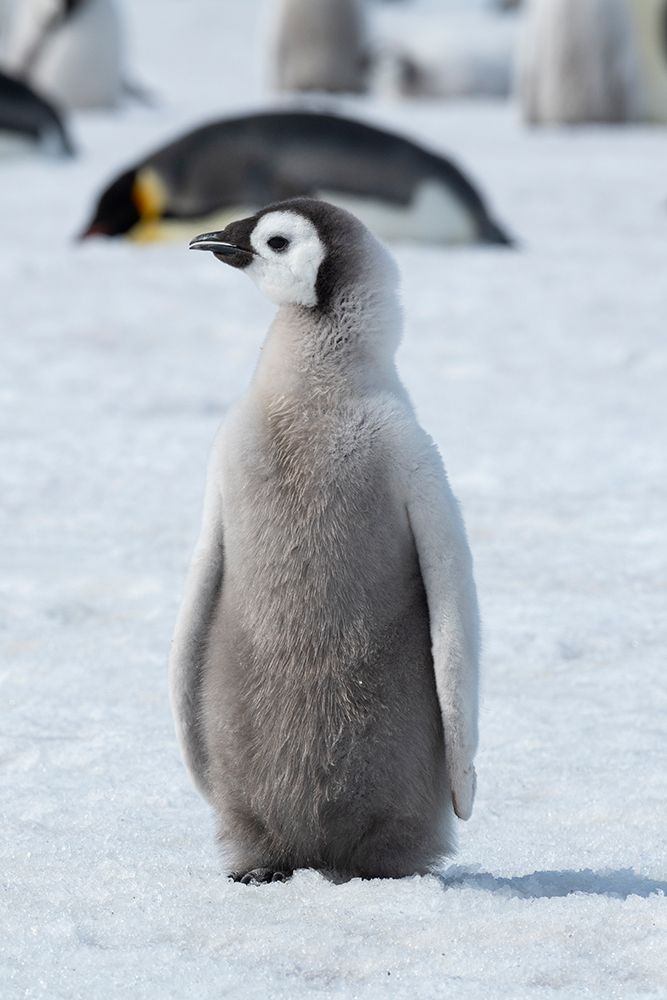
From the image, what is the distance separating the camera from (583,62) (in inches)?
474

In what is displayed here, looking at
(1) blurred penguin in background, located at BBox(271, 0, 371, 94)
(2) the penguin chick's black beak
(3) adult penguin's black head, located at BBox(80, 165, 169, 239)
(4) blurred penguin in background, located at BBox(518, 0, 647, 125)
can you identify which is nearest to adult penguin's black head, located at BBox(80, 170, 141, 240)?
(3) adult penguin's black head, located at BBox(80, 165, 169, 239)

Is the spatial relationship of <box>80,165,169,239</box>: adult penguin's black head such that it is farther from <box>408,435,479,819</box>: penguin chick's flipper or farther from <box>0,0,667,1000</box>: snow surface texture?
<box>408,435,479,819</box>: penguin chick's flipper

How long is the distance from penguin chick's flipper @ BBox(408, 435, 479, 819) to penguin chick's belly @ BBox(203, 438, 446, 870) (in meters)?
0.03

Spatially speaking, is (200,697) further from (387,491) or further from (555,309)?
(555,309)

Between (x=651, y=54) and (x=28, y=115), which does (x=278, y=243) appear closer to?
(x=28, y=115)

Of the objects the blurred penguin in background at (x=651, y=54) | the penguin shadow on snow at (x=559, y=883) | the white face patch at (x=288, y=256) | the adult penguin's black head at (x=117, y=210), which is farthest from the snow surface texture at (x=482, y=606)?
the blurred penguin in background at (x=651, y=54)

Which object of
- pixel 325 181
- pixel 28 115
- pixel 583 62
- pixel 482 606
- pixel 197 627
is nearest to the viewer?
pixel 197 627

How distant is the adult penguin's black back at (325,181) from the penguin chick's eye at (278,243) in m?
5.78

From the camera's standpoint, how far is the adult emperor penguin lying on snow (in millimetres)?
2123

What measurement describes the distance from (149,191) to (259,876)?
20.1 ft

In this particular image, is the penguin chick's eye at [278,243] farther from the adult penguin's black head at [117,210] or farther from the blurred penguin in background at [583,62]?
the blurred penguin in background at [583,62]

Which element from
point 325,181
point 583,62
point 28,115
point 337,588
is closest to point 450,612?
point 337,588

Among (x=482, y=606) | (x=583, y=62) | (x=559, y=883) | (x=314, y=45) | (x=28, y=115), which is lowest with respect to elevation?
(x=482, y=606)

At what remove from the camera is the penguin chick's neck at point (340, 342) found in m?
2.15
